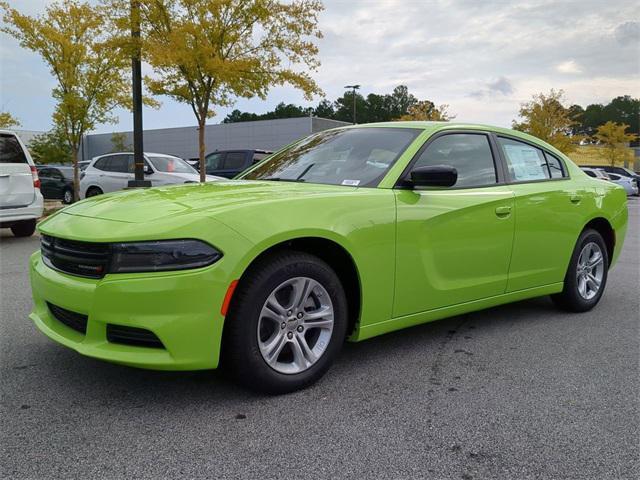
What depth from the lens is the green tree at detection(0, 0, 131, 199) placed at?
16219mm

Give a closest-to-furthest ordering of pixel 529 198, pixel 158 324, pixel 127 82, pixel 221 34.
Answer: pixel 158 324 → pixel 529 198 → pixel 221 34 → pixel 127 82

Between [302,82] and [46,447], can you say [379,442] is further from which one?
[302,82]

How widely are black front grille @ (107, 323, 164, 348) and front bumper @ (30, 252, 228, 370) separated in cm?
2

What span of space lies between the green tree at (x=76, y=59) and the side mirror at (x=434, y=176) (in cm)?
1420

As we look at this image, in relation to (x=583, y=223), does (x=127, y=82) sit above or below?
above

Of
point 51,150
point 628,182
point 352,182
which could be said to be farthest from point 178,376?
point 51,150

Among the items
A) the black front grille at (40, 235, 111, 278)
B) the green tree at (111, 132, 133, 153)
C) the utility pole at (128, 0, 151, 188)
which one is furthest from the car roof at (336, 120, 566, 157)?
the green tree at (111, 132, 133, 153)

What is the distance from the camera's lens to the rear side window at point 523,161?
4273 millimetres

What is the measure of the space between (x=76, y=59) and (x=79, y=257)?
16.4 meters

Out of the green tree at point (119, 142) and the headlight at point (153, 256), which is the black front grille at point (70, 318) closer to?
the headlight at point (153, 256)

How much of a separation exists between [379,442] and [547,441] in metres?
0.75

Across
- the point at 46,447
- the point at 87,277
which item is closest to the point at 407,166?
the point at 87,277

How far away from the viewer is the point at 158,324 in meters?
2.52

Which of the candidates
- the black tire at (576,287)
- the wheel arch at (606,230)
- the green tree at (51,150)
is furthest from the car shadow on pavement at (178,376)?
the green tree at (51,150)
